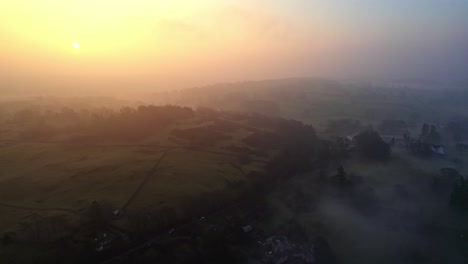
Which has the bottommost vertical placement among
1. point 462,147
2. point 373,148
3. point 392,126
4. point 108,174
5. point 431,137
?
point 392,126

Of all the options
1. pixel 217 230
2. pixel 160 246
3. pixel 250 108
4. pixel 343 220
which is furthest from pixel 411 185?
pixel 250 108

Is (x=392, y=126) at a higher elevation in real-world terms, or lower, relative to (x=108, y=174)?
lower

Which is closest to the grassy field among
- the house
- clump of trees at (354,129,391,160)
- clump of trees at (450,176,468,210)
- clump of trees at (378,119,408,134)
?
clump of trees at (354,129,391,160)

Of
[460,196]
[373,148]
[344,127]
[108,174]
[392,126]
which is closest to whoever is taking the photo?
[460,196]

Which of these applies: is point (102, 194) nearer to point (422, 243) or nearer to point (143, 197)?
point (143, 197)

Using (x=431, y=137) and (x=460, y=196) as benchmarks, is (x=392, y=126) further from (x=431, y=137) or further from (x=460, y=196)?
(x=460, y=196)

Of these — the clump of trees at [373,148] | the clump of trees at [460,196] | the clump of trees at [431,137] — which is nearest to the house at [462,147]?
the clump of trees at [431,137]

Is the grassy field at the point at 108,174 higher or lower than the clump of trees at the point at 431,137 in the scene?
higher

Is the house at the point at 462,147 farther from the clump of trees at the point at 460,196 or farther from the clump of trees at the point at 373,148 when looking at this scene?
the clump of trees at the point at 460,196

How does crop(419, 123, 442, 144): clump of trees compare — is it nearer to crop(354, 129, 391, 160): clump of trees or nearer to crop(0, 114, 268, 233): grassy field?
crop(354, 129, 391, 160): clump of trees

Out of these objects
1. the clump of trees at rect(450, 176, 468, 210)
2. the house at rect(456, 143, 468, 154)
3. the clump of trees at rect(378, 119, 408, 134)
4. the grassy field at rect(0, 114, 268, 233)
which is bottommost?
the clump of trees at rect(378, 119, 408, 134)

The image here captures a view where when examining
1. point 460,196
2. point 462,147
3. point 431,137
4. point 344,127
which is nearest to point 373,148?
point 460,196
